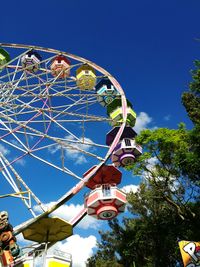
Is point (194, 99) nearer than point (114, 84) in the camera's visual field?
No

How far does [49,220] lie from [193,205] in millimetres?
12036

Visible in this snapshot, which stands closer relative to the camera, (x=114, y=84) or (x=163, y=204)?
(x=114, y=84)

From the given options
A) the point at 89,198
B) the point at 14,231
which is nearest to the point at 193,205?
the point at 89,198

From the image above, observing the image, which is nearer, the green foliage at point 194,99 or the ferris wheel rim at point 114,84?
the ferris wheel rim at point 114,84

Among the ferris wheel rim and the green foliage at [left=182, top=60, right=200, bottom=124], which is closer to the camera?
the ferris wheel rim

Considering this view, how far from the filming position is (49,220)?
36.4 ft

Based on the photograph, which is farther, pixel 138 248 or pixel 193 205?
pixel 138 248

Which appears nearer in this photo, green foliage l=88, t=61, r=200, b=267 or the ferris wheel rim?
the ferris wheel rim

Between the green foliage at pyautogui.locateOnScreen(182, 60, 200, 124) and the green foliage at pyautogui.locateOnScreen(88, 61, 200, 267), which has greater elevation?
the green foliage at pyautogui.locateOnScreen(182, 60, 200, 124)

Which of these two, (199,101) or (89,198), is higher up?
(199,101)

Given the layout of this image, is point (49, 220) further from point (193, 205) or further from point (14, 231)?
point (193, 205)

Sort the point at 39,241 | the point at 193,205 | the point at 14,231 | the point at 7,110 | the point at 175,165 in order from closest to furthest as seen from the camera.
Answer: the point at 14,231 → the point at 39,241 → the point at 7,110 → the point at 175,165 → the point at 193,205

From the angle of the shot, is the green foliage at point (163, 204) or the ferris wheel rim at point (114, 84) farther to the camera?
the green foliage at point (163, 204)

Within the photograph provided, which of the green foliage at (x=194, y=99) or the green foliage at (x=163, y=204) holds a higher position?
the green foliage at (x=194, y=99)
